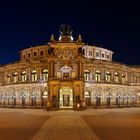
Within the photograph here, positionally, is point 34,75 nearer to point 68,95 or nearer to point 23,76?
point 23,76

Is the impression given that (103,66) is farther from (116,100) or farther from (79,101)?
(79,101)

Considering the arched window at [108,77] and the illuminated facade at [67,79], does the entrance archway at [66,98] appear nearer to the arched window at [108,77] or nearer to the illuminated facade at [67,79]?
the illuminated facade at [67,79]

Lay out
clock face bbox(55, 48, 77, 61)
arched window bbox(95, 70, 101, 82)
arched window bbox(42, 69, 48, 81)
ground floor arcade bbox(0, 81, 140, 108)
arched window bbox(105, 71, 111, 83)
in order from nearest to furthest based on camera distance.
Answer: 1. ground floor arcade bbox(0, 81, 140, 108)
2. clock face bbox(55, 48, 77, 61)
3. arched window bbox(42, 69, 48, 81)
4. arched window bbox(95, 70, 101, 82)
5. arched window bbox(105, 71, 111, 83)

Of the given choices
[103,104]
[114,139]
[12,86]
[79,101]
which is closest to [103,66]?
[103,104]

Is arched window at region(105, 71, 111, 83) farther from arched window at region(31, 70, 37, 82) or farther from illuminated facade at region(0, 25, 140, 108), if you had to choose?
arched window at region(31, 70, 37, 82)

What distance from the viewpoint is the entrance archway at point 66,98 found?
77125 millimetres

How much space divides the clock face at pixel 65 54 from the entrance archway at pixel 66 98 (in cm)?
783

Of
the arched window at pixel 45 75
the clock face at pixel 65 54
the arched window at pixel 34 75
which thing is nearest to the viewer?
the clock face at pixel 65 54

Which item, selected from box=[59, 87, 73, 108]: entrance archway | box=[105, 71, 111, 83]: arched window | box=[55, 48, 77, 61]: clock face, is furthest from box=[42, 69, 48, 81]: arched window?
box=[105, 71, 111, 83]: arched window

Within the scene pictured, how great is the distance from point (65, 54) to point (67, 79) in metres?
6.19

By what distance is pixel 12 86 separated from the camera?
88688 millimetres

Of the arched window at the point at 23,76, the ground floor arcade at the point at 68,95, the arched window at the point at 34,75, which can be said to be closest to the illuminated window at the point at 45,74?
the ground floor arcade at the point at 68,95

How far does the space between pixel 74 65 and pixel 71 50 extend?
12.7ft

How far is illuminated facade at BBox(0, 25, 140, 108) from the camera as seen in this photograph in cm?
7493
